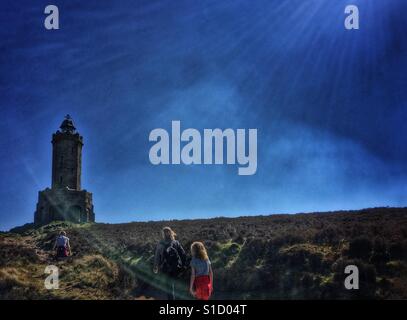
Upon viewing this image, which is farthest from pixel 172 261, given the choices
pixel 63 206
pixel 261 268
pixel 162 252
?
pixel 63 206

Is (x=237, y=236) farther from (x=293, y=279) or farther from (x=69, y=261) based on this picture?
(x=69, y=261)

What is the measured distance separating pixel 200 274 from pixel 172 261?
31.4 inches

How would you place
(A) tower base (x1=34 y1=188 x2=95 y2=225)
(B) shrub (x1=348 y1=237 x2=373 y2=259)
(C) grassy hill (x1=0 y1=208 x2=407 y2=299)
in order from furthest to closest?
(A) tower base (x1=34 y1=188 x2=95 y2=225), (B) shrub (x1=348 y1=237 x2=373 y2=259), (C) grassy hill (x1=0 y1=208 x2=407 y2=299)

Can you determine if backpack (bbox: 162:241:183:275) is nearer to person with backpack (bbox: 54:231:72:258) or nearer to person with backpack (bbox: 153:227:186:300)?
person with backpack (bbox: 153:227:186:300)

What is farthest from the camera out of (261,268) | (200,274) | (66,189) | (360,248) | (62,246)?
(66,189)

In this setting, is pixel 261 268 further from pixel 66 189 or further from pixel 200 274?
pixel 66 189

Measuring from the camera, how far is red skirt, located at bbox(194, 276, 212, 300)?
7.85 m

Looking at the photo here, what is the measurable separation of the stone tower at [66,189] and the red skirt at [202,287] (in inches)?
1135

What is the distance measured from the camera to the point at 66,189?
36375mm

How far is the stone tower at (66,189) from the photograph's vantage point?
3497 centimetres

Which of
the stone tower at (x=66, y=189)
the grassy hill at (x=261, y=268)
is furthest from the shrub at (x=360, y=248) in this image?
the stone tower at (x=66, y=189)

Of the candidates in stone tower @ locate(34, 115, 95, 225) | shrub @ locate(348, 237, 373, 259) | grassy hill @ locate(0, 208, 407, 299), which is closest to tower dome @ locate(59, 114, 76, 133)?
stone tower @ locate(34, 115, 95, 225)
